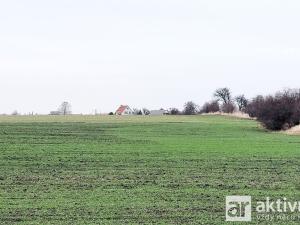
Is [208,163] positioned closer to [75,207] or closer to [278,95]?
[75,207]

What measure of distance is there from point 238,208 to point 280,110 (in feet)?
194

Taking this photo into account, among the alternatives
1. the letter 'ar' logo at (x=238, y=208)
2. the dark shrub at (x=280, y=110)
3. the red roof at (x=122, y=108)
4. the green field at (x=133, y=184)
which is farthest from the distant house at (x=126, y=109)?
the letter 'ar' logo at (x=238, y=208)

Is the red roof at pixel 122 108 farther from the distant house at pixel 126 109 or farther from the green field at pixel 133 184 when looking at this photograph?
the green field at pixel 133 184

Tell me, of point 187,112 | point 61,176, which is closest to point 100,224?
point 61,176

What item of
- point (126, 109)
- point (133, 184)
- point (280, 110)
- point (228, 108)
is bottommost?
point (133, 184)

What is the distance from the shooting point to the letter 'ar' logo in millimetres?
13750

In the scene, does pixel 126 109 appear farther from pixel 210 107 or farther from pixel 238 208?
pixel 238 208

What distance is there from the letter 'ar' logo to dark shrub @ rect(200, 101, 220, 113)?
150 m

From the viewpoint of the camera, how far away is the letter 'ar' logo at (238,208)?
13.8 m

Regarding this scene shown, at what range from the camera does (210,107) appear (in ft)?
570

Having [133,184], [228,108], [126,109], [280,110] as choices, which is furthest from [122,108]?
[133,184]

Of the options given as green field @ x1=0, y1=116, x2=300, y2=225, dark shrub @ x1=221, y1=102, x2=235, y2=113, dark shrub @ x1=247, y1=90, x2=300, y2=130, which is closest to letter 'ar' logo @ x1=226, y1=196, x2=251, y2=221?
green field @ x1=0, y1=116, x2=300, y2=225

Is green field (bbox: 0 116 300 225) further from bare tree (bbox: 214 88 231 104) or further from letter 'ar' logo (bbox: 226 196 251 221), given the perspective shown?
bare tree (bbox: 214 88 231 104)

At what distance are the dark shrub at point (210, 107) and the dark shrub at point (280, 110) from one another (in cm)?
9064
